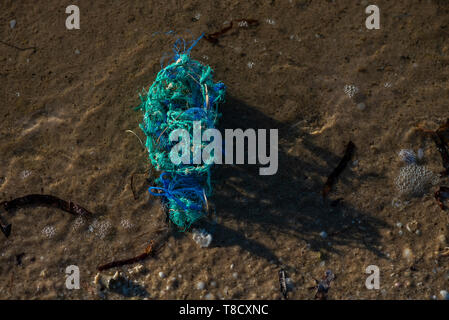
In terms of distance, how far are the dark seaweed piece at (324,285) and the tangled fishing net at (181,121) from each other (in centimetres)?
99

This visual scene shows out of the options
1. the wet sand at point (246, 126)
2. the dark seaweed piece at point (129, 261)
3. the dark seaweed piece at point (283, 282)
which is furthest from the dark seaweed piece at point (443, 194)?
the dark seaweed piece at point (129, 261)

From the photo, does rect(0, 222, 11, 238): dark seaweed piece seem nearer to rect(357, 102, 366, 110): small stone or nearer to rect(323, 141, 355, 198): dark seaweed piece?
rect(323, 141, 355, 198): dark seaweed piece

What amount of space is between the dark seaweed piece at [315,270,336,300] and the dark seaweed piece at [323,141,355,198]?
1.89 ft

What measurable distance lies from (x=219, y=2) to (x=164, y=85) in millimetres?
888

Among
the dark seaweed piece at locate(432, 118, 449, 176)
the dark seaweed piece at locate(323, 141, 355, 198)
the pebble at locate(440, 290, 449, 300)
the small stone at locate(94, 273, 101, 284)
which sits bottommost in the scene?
the pebble at locate(440, 290, 449, 300)

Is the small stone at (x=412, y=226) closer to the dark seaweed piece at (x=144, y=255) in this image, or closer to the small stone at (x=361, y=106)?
the small stone at (x=361, y=106)

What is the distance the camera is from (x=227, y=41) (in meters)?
3.38

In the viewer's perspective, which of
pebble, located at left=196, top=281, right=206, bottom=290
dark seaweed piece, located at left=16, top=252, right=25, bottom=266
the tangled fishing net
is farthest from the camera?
dark seaweed piece, located at left=16, top=252, right=25, bottom=266

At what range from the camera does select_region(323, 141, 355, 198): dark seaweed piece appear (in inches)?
125

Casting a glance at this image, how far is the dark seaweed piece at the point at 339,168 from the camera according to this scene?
317 cm

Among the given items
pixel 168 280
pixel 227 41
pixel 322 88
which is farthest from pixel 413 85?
pixel 168 280

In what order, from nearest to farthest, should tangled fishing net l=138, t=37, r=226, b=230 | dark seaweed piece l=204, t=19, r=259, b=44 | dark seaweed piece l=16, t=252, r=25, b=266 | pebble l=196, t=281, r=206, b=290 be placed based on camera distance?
tangled fishing net l=138, t=37, r=226, b=230, pebble l=196, t=281, r=206, b=290, dark seaweed piece l=16, t=252, r=25, b=266, dark seaweed piece l=204, t=19, r=259, b=44

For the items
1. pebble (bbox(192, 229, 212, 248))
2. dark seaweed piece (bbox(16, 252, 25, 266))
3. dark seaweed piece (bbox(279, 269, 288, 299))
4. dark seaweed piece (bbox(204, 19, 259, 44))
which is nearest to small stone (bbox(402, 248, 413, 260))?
dark seaweed piece (bbox(279, 269, 288, 299))

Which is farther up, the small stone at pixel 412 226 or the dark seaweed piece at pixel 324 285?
the small stone at pixel 412 226
